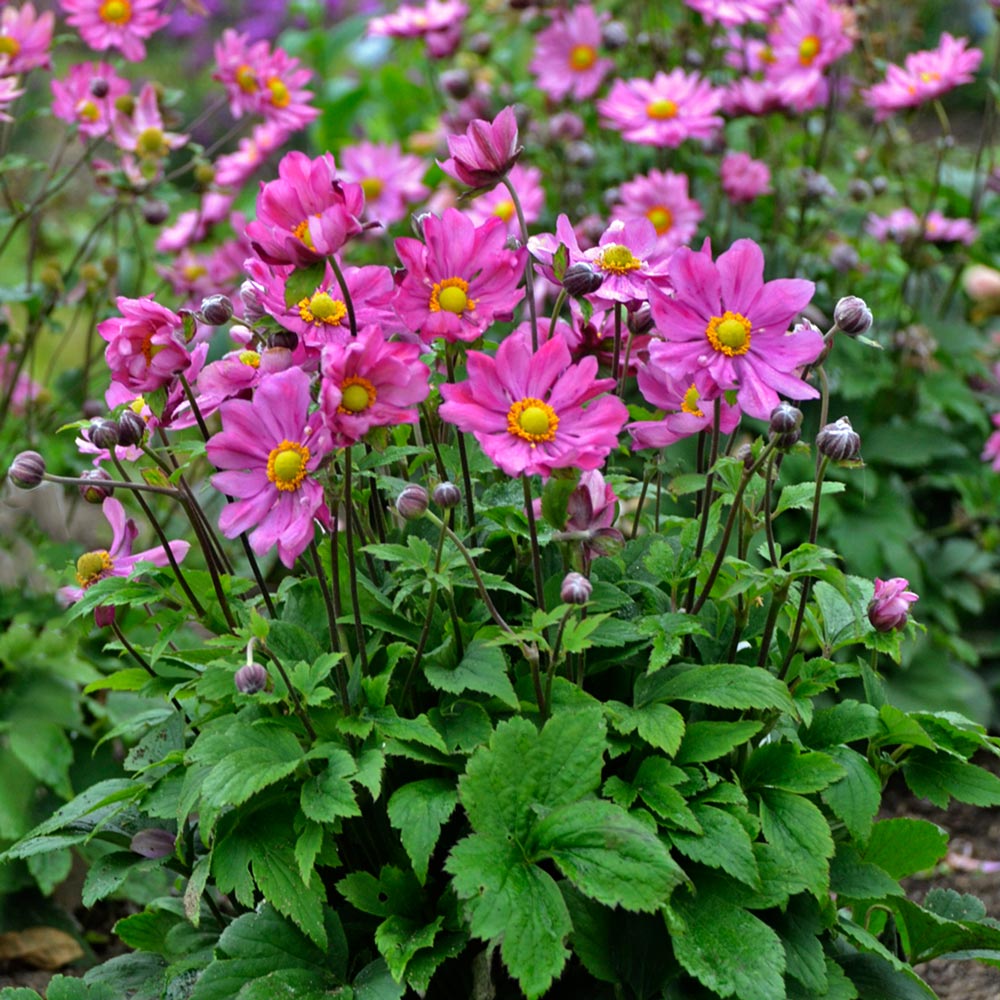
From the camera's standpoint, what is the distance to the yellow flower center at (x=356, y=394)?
4.38ft

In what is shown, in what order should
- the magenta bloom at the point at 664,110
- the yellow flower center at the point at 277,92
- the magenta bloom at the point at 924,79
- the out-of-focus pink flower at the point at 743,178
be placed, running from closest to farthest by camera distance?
the yellow flower center at the point at 277,92 → the magenta bloom at the point at 924,79 → the magenta bloom at the point at 664,110 → the out-of-focus pink flower at the point at 743,178

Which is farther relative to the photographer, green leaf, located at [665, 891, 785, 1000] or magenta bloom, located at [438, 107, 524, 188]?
magenta bloom, located at [438, 107, 524, 188]

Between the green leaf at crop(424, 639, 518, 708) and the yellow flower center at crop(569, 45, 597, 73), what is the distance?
107 inches

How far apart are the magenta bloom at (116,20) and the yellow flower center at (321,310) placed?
5.49ft

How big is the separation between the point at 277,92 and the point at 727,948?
88.5 inches

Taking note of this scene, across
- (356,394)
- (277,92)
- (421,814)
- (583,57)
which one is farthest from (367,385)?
(583,57)

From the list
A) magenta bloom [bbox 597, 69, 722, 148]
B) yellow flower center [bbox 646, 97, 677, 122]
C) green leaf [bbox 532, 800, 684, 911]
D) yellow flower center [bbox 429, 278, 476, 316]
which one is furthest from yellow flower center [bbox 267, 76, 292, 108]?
green leaf [bbox 532, 800, 684, 911]

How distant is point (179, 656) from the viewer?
1.62m

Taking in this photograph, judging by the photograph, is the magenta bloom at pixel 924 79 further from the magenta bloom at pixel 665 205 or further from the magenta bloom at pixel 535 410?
the magenta bloom at pixel 535 410

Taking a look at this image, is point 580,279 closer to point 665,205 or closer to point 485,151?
point 485,151

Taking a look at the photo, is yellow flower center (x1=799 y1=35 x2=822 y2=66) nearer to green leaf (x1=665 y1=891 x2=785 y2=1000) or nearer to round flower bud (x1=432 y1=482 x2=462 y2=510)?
round flower bud (x1=432 y1=482 x2=462 y2=510)

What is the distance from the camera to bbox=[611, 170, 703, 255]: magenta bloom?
340cm

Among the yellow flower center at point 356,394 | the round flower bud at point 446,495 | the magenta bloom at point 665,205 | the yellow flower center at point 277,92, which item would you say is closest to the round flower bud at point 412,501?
the round flower bud at point 446,495

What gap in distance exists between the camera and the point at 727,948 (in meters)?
1.45
